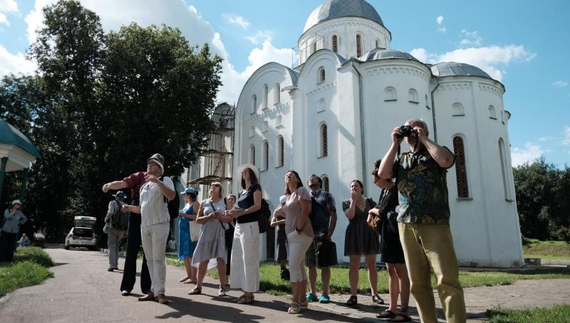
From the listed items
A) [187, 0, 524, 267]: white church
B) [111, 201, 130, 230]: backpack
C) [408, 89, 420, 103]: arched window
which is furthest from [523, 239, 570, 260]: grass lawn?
[111, 201, 130, 230]: backpack

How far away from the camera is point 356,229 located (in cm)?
657

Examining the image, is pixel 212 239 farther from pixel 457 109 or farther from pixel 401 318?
pixel 457 109

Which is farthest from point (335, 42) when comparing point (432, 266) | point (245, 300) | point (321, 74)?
point (432, 266)

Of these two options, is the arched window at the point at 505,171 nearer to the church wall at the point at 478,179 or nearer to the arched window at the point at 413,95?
the church wall at the point at 478,179

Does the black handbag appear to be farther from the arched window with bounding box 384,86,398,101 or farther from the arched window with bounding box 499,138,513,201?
the arched window with bounding box 499,138,513,201

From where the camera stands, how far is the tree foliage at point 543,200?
45.4 metres

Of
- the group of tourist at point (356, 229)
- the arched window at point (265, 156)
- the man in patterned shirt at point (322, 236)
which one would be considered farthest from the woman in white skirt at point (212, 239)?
the arched window at point (265, 156)

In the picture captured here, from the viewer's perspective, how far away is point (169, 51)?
2598 centimetres

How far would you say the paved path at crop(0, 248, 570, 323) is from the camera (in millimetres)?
4684

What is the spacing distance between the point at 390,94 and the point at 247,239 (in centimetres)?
1685

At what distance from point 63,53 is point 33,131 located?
37.7ft

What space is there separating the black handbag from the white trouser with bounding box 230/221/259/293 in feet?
3.12

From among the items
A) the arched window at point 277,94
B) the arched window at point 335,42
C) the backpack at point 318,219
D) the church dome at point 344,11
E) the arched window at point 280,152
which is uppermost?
the church dome at point 344,11

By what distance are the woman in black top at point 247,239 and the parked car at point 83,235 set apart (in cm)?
2405
